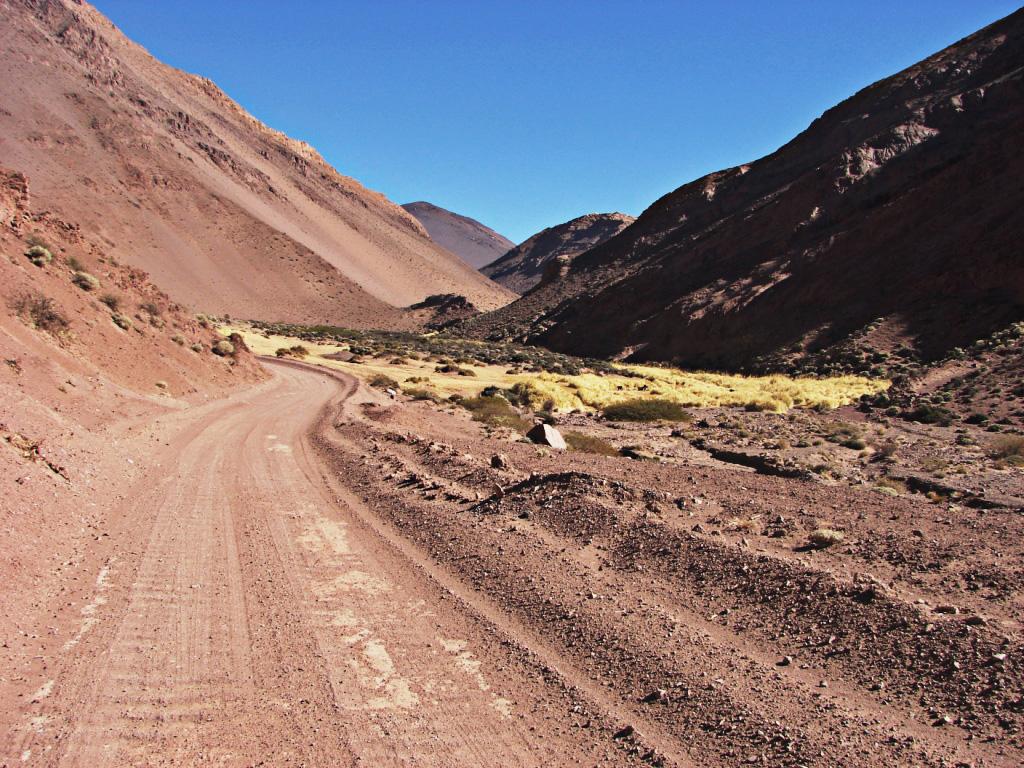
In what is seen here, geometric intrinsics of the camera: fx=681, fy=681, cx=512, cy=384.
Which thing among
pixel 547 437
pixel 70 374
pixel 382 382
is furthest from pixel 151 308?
pixel 547 437

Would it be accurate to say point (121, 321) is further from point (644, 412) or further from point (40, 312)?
point (644, 412)

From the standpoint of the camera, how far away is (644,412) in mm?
28125

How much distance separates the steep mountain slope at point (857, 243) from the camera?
4659 centimetres

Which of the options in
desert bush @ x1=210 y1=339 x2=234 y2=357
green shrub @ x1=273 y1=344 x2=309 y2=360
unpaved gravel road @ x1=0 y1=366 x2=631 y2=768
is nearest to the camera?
unpaved gravel road @ x1=0 y1=366 x2=631 y2=768

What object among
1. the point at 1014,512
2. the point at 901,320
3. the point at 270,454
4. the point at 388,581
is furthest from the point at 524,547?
the point at 901,320

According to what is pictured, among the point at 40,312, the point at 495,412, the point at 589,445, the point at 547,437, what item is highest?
the point at 40,312

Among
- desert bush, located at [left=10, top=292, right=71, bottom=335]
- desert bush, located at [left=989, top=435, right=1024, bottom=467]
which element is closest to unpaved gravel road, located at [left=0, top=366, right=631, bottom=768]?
desert bush, located at [left=10, top=292, right=71, bottom=335]

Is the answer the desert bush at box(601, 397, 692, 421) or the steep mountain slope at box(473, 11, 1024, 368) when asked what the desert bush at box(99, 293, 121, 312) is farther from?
the steep mountain slope at box(473, 11, 1024, 368)

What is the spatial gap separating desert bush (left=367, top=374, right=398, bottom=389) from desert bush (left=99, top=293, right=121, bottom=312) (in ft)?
39.3

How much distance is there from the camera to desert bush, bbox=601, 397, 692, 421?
2784cm

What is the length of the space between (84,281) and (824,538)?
2407 centimetres

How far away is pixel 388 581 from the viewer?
830 centimetres

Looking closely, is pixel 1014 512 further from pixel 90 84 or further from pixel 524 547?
pixel 90 84

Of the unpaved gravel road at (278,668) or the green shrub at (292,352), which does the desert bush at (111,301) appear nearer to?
the unpaved gravel road at (278,668)
